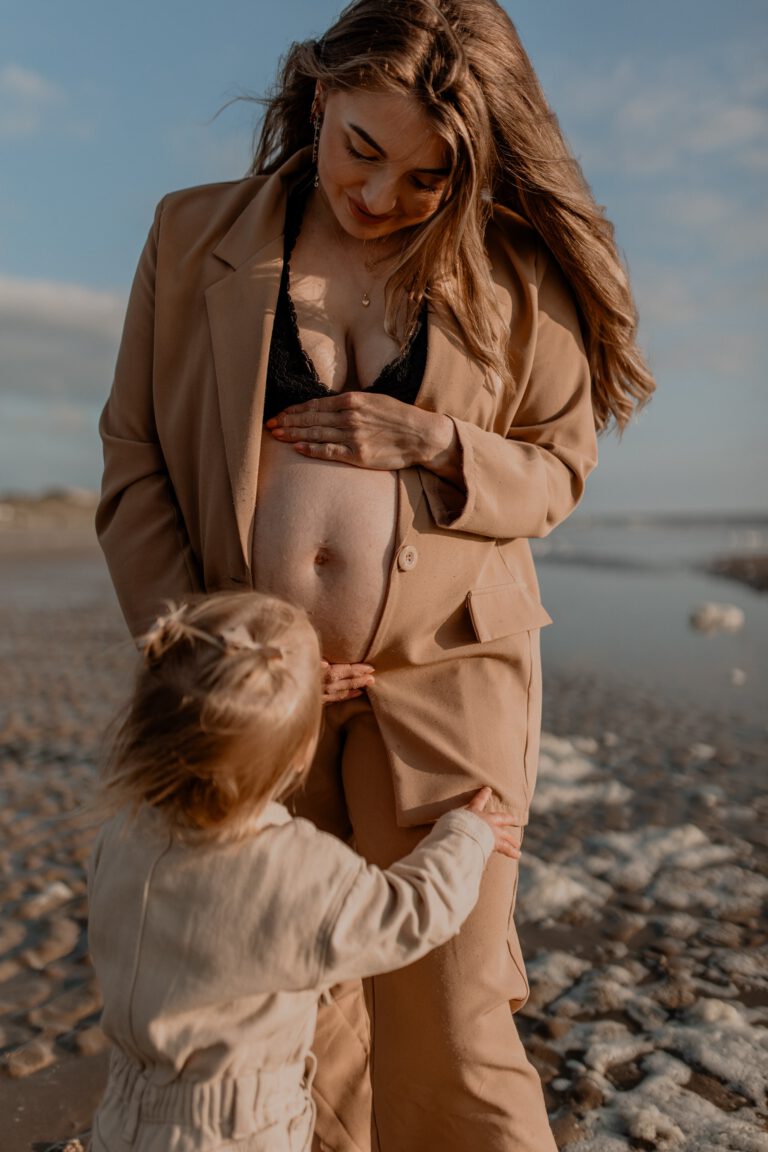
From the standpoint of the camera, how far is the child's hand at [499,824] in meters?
2.05

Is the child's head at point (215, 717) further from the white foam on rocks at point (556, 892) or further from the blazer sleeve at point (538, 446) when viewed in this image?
the white foam on rocks at point (556, 892)

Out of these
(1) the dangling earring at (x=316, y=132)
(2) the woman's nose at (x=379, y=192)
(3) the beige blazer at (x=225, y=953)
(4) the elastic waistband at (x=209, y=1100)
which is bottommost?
(4) the elastic waistband at (x=209, y=1100)

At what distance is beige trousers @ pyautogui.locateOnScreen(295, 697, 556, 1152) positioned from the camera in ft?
6.77

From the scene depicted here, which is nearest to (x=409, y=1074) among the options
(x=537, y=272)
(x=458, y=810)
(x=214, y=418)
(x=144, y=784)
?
(x=458, y=810)

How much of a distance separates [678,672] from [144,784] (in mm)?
8018

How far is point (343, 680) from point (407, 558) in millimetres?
277

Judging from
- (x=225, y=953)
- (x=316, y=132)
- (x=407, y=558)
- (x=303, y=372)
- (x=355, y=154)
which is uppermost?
(x=316, y=132)

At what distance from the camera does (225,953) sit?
1640 millimetres

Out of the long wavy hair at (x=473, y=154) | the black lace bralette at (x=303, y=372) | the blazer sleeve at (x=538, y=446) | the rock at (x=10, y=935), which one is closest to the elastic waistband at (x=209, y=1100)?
the blazer sleeve at (x=538, y=446)

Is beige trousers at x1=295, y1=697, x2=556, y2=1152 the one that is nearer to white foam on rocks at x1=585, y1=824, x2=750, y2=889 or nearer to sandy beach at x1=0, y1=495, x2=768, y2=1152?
sandy beach at x1=0, y1=495, x2=768, y2=1152

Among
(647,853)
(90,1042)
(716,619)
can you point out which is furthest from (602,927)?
(716,619)

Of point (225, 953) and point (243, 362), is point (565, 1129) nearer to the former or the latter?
point (225, 953)

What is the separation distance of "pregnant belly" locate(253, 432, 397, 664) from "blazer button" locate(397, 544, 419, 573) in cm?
3

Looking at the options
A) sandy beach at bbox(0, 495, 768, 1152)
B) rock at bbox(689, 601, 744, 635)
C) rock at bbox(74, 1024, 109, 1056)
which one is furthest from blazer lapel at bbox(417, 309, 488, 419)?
rock at bbox(689, 601, 744, 635)
